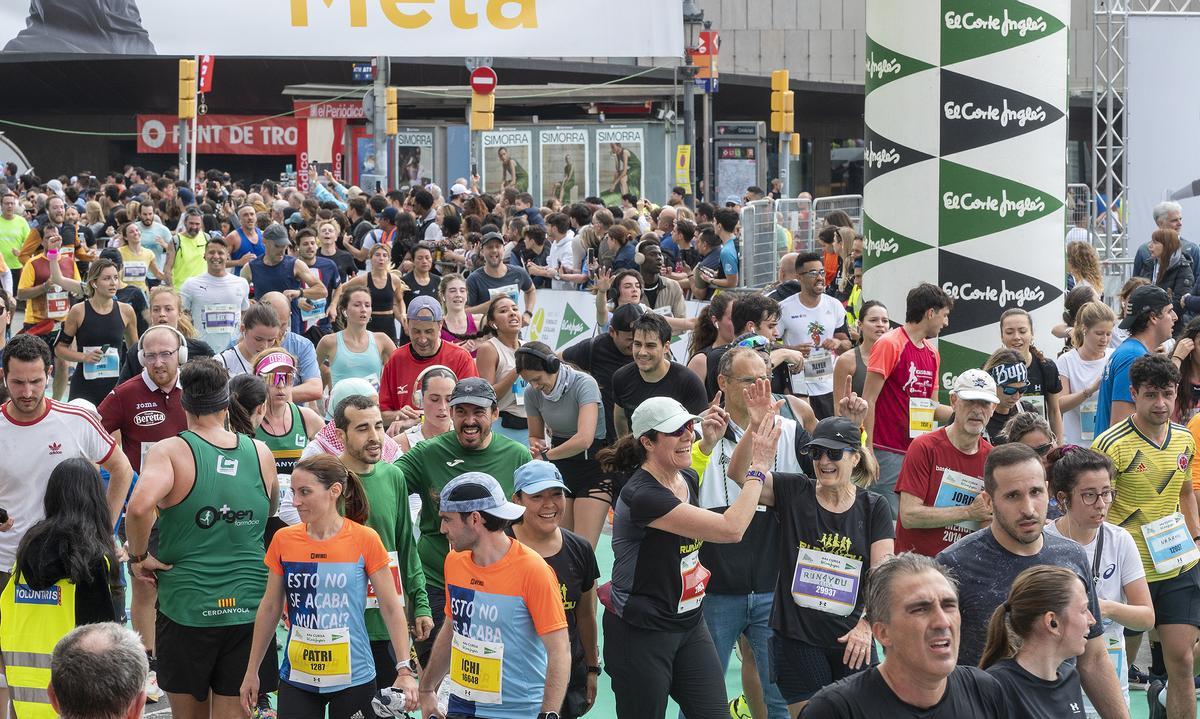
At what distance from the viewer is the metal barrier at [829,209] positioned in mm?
17375

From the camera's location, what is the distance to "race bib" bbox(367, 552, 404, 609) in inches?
212

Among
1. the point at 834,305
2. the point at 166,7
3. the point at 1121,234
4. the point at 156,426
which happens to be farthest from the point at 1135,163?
the point at 156,426

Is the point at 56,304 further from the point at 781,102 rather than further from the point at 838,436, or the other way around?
the point at 781,102

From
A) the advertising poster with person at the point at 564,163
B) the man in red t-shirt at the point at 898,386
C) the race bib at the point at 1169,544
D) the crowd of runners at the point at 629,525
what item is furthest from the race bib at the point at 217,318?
the advertising poster with person at the point at 564,163

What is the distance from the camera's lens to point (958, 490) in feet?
20.4

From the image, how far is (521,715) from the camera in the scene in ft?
16.0

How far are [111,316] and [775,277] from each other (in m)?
7.25

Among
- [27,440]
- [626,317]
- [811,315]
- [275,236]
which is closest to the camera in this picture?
[27,440]

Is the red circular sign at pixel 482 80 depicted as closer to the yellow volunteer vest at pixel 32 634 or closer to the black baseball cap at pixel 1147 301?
the black baseball cap at pixel 1147 301

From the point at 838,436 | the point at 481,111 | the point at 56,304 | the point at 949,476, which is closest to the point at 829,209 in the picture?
the point at 481,111

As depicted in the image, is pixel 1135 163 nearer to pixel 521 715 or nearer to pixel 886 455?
pixel 886 455

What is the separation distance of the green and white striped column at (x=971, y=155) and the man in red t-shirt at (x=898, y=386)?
36 cm

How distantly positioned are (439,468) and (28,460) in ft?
5.77

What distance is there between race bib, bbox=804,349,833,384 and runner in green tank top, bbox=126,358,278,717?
421cm
